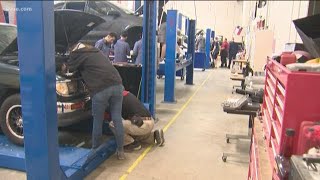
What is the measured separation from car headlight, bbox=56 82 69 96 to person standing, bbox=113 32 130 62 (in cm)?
431

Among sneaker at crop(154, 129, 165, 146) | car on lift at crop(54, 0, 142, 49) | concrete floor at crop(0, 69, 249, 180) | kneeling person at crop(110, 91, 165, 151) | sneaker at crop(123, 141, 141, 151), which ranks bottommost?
concrete floor at crop(0, 69, 249, 180)

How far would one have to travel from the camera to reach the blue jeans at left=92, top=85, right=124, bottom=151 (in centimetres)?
404

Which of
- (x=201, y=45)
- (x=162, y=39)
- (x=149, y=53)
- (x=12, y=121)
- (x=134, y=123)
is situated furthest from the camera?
(x=201, y=45)

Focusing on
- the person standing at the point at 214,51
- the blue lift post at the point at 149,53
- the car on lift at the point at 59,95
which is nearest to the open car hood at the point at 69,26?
the car on lift at the point at 59,95

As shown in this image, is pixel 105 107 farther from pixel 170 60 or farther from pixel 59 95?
pixel 170 60

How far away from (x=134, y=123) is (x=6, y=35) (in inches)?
102

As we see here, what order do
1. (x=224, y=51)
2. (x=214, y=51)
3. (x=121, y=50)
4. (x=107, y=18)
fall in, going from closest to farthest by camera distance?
1. (x=121, y=50)
2. (x=107, y=18)
3. (x=224, y=51)
4. (x=214, y=51)

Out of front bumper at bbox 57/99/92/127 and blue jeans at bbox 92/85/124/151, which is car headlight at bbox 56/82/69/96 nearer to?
front bumper at bbox 57/99/92/127

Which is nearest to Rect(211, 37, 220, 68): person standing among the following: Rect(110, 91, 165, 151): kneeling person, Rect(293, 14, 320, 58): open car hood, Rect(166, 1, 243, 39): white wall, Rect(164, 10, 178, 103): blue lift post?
Rect(166, 1, 243, 39): white wall

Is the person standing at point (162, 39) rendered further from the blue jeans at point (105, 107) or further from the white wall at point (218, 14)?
the white wall at point (218, 14)

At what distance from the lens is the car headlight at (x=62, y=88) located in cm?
417

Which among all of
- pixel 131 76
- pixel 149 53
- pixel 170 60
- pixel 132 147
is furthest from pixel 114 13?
pixel 132 147

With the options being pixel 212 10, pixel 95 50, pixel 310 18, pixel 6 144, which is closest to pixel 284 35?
pixel 95 50

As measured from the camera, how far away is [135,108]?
4.79m
